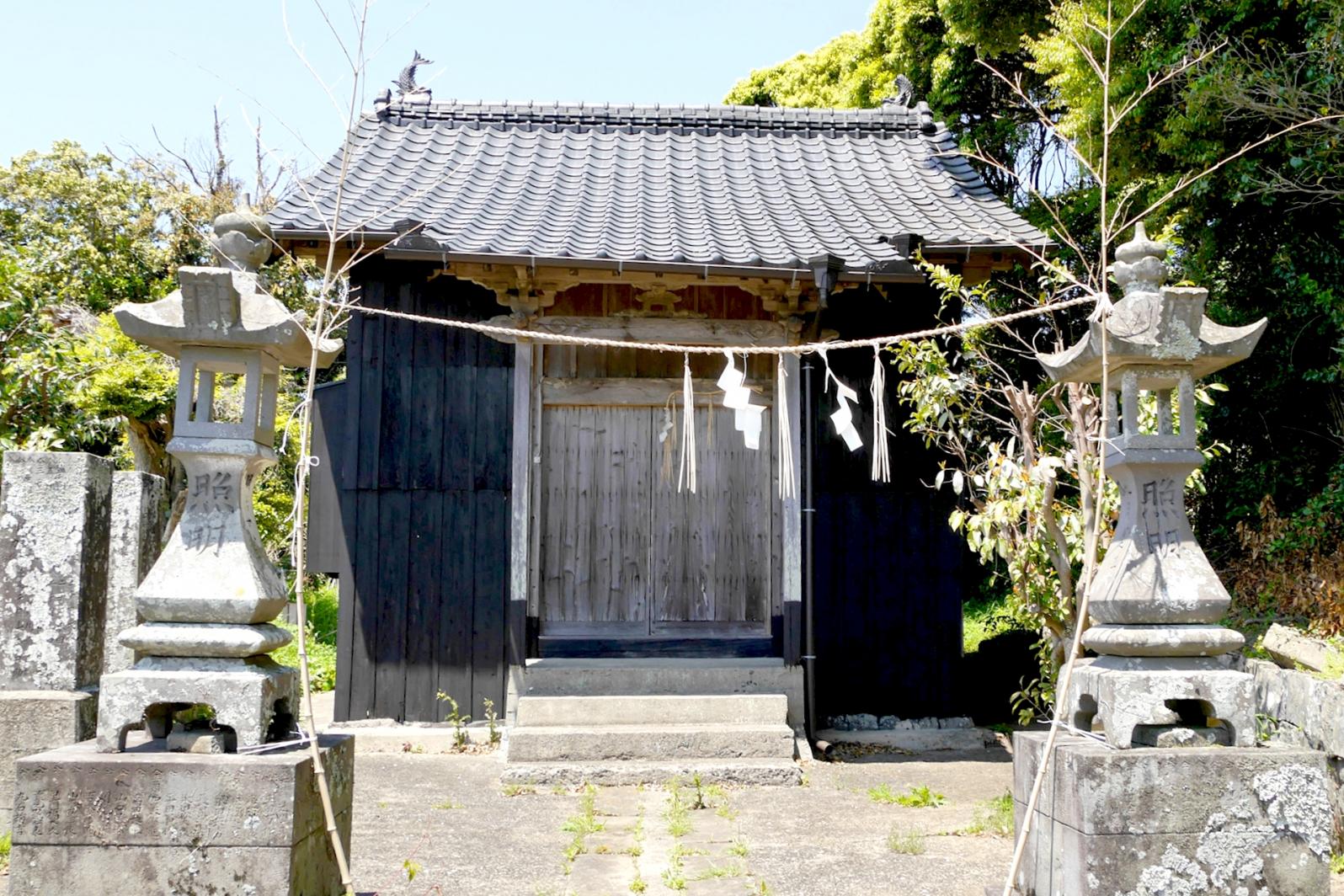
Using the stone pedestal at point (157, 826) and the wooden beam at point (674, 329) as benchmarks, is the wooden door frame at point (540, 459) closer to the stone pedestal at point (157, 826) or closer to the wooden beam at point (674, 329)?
the wooden beam at point (674, 329)

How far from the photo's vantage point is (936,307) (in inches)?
328

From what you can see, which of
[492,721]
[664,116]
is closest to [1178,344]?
[492,721]

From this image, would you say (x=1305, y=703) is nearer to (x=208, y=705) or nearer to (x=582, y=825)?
(x=582, y=825)

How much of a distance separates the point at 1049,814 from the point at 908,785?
10.1 feet

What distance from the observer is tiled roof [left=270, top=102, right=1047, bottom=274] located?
7.47 m

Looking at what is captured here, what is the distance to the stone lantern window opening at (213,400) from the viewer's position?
394 cm

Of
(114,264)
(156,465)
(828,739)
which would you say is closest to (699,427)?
(828,739)

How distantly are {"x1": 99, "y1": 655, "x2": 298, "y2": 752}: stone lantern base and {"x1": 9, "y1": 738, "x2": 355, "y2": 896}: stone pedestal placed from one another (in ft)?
0.47

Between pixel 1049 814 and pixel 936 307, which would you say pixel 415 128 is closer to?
pixel 936 307

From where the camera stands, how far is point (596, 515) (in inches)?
336

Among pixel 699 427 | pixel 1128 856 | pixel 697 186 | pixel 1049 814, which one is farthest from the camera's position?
pixel 697 186

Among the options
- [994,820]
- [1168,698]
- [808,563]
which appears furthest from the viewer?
[808,563]

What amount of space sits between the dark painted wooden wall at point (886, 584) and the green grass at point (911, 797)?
65.4 inches

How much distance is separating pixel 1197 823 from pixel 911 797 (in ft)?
9.63
